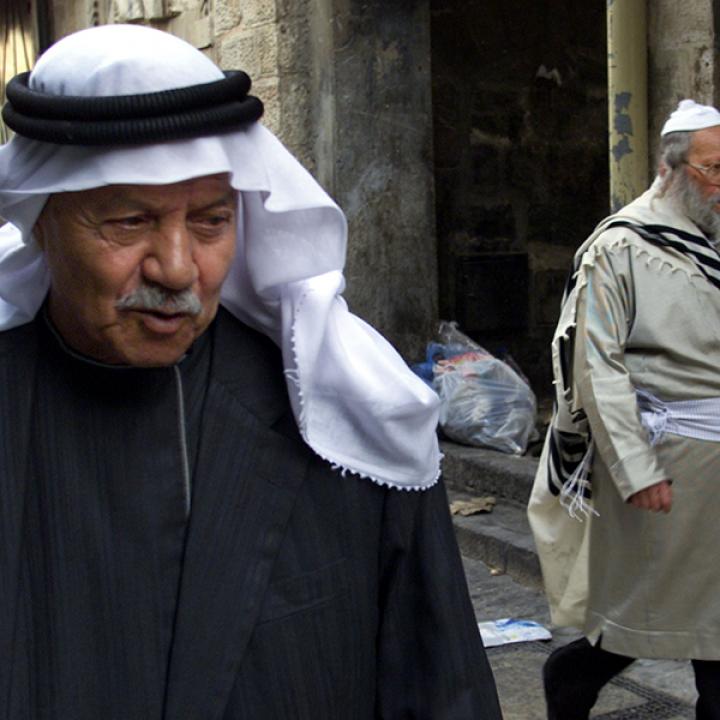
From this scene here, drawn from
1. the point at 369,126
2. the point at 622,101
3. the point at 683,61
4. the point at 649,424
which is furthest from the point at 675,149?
the point at 369,126

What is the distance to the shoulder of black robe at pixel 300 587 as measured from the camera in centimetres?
159

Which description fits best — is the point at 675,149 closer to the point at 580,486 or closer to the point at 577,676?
the point at 580,486

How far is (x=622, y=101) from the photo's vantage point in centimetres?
492

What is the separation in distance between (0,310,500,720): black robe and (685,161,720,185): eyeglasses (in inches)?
84.7

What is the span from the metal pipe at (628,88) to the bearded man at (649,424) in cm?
104

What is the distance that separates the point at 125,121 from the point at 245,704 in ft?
2.23

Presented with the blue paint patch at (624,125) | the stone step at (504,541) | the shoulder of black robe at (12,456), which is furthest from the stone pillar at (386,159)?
the shoulder of black robe at (12,456)

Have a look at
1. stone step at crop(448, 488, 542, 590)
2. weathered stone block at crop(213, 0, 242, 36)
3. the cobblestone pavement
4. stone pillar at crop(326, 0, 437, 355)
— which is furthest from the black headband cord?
weathered stone block at crop(213, 0, 242, 36)

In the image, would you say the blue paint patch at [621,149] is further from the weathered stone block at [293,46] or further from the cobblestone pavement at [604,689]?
the weathered stone block at [293,46]

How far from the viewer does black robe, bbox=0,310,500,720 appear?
1.56 m

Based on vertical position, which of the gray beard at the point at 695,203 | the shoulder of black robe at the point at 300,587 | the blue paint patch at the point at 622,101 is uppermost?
the blue paint patch at the point at 622,101

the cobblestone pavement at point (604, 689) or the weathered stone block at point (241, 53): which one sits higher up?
the weathered stone block at point (241, 53)

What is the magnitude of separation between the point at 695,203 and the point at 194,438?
91.1 inches

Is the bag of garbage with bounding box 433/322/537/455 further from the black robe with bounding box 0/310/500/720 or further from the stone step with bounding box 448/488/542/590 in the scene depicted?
the black robe with bounding box 0/310/500/720
